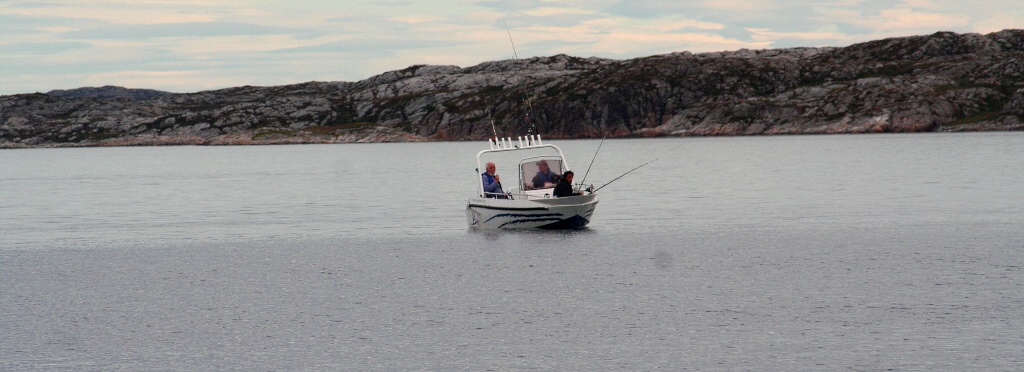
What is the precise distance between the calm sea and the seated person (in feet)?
9.51

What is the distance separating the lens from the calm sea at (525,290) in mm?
16656

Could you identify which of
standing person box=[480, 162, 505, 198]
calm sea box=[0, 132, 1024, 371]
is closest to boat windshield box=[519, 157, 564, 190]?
standing person box=[480, 162, 505, 198]

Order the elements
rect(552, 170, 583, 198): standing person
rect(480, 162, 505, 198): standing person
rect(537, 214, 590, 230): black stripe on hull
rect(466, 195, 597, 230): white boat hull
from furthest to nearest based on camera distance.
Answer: rect(480, 162, 505, 198): standing person < rect(537, 214, 590, 230): black stripe on hull < rect(552, 170, 583, 198): standing person < rect(466, 195, 597, 230): white boat hull

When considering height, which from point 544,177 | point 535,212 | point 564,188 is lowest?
point 535,212

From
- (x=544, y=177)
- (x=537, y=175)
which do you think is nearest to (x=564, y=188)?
(x=544, y=177)

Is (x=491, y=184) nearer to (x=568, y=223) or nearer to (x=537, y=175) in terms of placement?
(x=537, y=175)

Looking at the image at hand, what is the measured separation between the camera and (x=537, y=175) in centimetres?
3928

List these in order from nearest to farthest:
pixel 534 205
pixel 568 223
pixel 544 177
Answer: pixel 534 205, pixel 568 223, pixel 544 177

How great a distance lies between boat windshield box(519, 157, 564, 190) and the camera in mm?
39188

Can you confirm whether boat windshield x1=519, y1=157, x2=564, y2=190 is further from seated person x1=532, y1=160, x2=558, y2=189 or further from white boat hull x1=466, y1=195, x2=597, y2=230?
white boat hull x1=466, y1=195, x2=597, y2=230

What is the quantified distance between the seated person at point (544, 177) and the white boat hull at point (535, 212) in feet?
6.88

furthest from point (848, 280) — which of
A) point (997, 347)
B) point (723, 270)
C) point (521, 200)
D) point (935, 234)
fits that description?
point (521, 200)

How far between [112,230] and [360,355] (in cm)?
2867

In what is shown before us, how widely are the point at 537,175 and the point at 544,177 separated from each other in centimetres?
27
